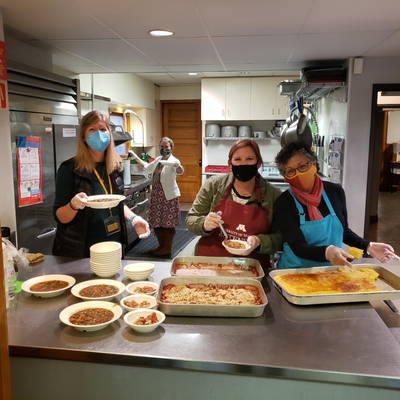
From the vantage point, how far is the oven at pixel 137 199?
16.8 feet

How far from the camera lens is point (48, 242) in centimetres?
326

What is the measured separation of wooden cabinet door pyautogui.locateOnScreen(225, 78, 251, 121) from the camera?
681 centimetres

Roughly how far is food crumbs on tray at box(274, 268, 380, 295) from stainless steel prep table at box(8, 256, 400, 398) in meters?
0.07

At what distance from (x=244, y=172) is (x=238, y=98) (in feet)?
16.2

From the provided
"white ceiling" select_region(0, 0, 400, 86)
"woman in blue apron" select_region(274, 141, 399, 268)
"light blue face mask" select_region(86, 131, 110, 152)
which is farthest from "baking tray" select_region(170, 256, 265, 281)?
"white ceiling" select_region(0, 0, 400, 86)

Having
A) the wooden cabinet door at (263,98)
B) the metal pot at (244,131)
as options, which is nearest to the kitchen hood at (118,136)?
the metal pot at (244,131)

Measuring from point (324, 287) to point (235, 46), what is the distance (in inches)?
87.2

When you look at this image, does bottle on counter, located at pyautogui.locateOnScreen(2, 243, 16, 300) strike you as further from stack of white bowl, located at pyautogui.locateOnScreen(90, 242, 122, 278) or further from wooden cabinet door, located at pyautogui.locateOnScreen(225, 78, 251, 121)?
wooden cabinet door, located at pyautogui.locateOnScreen(225, 78, 251, 121)

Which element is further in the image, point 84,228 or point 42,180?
point 42,180

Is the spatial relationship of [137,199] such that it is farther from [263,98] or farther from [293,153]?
[293,153]

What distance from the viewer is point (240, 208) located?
2217mm

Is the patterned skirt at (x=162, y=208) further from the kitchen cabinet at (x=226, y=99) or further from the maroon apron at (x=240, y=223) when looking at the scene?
the maroon apron at (x=240, y=223)

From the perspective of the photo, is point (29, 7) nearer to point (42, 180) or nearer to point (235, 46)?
point (42, 180)

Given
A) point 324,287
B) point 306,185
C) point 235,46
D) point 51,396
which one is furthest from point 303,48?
point 51,396
